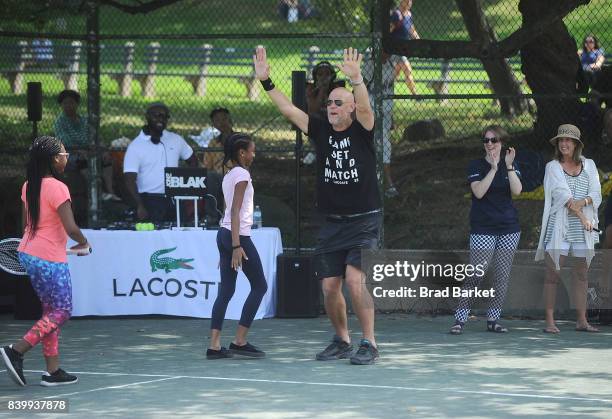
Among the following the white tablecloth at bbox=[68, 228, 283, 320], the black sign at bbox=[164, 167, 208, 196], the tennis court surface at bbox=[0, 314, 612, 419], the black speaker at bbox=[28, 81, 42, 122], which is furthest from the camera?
the black speaker at bbox=[28, 81, 42, 122]

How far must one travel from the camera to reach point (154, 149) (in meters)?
12.1

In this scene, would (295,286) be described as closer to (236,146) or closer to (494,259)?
(494,259)

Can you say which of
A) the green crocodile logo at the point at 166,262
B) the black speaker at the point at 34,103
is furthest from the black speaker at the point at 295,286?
the black speaker at the point at 34,103

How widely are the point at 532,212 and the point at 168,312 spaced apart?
14.2ft

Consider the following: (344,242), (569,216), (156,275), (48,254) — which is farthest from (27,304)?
(569,216)

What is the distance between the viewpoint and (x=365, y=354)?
29.5 ft

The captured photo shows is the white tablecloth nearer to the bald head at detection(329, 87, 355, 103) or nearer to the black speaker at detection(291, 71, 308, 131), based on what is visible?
the black speaker at detection(291, 71, 308, 131)

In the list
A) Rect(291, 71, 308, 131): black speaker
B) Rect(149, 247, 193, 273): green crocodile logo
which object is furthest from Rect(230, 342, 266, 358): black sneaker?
Rect(291, 71, 308, 131): black speaker

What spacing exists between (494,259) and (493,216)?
1.25 ft

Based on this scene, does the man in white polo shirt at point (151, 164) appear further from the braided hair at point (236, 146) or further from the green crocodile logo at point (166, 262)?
the braided hair at point (236, 146)

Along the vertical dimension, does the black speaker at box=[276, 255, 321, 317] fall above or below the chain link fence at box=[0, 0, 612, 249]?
below

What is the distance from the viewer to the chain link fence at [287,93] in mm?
13336

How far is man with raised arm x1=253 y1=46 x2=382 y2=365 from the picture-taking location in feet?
29.1

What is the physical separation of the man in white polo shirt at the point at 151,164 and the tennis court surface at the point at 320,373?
1.33m
